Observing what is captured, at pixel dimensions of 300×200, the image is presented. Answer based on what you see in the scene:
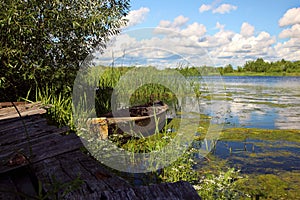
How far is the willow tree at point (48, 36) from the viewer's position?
16.1 feet

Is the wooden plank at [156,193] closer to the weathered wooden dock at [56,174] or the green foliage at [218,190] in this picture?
the weathered wooden dock at [56,174]

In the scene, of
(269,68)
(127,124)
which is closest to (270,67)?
(269,68)

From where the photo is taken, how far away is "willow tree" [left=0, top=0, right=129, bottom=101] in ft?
16.1

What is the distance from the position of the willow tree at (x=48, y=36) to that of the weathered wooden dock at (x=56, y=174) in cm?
239

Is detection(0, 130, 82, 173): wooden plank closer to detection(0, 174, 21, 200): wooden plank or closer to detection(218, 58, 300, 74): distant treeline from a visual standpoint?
detection(0, 174, 21, 200): wooden plank

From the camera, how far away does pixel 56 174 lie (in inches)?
69.1

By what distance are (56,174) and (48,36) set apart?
430 cm

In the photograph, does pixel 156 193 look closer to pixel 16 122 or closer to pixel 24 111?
pixel 16 122

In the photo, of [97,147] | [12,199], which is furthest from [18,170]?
[97,147]

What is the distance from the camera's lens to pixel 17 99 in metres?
5.74

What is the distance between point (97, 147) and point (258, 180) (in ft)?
7.01

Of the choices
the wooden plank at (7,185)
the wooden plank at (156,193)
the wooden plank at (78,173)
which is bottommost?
the wooden plank at (7,185)

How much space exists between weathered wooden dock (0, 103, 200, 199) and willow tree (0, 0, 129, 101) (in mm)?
2388

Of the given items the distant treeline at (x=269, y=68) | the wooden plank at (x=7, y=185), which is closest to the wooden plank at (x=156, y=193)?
the wooden plank at (x=7, y=185)
